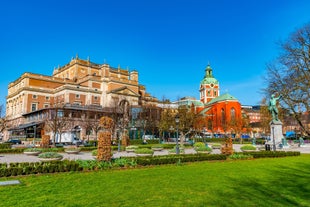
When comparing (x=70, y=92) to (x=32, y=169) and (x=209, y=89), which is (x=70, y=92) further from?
(x=209, y=89)

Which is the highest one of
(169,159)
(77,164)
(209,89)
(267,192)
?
(209,89)

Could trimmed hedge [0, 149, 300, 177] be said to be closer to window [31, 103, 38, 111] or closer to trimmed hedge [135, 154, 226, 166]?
trimmed hedge [135, 154, 226, 166]

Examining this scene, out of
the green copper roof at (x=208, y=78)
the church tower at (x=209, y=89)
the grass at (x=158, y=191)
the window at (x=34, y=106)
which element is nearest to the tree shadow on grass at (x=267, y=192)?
the grass at (x=158, y=191)

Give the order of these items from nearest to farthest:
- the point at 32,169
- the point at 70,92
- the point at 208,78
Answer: the point at 32,169 → the point at 70,92 → the point at 208,78

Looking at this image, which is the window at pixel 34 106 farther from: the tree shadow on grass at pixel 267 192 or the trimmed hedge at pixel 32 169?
the tree shadow on grass at pixel 267 192

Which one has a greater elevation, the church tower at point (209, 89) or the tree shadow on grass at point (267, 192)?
the church tower at point (209, 89)

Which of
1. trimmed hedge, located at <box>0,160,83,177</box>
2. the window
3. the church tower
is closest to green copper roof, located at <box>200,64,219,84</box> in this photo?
the church tower

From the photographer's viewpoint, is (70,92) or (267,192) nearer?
(267,192)

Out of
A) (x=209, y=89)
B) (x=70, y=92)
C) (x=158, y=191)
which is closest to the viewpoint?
(x=158, y=191)

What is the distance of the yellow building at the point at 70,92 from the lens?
61875 mm

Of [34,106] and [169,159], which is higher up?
[34,106]

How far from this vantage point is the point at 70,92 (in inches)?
2470

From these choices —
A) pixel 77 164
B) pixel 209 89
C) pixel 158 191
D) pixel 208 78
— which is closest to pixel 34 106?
pixel 77 164

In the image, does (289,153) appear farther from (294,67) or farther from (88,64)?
(88,64)
